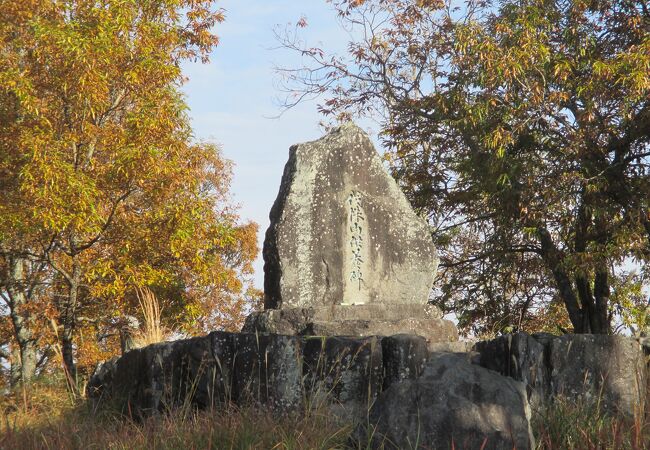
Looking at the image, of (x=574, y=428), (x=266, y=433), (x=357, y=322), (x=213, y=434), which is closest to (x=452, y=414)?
(x=574, y=428)

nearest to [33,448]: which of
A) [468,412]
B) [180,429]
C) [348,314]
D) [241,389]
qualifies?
[180,429]

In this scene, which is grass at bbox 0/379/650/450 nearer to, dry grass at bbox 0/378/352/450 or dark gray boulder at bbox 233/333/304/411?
dry grass at bbox 0/378/352/450

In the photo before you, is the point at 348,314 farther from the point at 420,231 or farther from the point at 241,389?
the point at 241,389

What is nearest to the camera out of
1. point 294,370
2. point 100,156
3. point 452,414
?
point 452,414

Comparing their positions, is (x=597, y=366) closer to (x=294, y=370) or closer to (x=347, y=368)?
(x=347, y=368)

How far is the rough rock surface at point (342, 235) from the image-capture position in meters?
7.23

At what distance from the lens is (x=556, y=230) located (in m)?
11.2

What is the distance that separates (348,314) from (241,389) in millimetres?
1751

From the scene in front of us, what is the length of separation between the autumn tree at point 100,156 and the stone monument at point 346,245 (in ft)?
11.5

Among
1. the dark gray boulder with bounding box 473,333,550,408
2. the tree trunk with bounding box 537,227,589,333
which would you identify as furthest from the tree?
the dark gray boulder with bounding box 473,333,550,408

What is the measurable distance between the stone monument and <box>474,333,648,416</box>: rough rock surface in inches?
45.8

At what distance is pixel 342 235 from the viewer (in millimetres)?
7383

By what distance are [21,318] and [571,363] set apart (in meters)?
9.77

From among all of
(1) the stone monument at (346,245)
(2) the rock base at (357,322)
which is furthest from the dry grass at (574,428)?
(1) the stone monument at (346,245)
